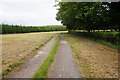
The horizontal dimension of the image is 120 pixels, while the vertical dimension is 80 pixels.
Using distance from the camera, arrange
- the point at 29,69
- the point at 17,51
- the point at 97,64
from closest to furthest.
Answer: the point at 29,69 < the point at 97,64 < the point at 17,51

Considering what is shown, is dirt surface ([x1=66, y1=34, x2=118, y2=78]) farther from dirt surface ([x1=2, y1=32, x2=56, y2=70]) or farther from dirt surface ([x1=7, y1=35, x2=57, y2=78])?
dirt surface ([x1=2, y1=32, x2=56, y2=70])

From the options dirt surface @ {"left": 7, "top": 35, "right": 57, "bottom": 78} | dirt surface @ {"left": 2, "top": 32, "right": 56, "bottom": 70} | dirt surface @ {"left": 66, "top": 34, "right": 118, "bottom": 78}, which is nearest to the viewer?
dirt surface @ {"left": 7, "top": 35, "right": 57, "bottom": 78}

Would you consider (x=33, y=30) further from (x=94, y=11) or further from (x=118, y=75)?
(x=118, y=75)

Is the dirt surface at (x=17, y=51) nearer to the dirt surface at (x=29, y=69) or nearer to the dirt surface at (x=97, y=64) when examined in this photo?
the dirt surface at (x=29, y=69)

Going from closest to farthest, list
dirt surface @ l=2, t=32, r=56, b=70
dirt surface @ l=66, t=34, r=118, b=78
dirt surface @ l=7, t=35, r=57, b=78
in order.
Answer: dirt surface @ l=7, t=35, r=57, b=78 → dirt surface @ l=66, t=34, r=118, b=78 → dirt surface @ l=2, t=32, r=56, b=70

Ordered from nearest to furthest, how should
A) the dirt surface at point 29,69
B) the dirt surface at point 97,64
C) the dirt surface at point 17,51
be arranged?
1. the dirt surface at point 29,69
2. the dirt surface at point 97,64
3. the dirt surface at point 17,51

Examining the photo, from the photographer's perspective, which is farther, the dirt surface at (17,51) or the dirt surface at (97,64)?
the dirt surface at (17,51)

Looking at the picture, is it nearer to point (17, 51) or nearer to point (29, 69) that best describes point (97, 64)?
point (29, 69)

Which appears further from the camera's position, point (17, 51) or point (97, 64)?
point (17, 51)

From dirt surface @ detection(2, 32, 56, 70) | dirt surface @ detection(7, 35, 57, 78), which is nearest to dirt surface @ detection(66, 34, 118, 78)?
dirt surface @ detection(7, 35, 57, 78)

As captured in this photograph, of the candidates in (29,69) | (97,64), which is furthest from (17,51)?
(97,64)

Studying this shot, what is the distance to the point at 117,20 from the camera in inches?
555

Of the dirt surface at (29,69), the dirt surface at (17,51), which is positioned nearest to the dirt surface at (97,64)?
the dirt surface at (29,69)

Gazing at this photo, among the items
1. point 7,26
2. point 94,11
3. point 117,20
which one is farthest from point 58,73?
point 7,26
